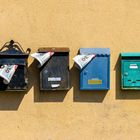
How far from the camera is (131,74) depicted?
16.2ft

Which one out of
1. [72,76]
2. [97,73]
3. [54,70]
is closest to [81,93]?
[72,76]

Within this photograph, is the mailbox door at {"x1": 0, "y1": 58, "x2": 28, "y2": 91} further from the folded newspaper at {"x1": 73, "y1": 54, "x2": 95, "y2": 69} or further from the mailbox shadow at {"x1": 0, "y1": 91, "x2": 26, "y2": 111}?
the folded newspaper at {"x1": 73, "y1": 54, "x2": 95, "y2": 69}

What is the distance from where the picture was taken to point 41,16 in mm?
5000

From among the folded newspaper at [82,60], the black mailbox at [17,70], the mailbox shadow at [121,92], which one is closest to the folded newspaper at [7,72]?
the black mailbox at [17,70]

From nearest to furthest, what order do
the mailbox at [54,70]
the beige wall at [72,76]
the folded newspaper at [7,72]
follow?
1. the folded newspaper at [7,72]
2. the mailbox at [54,70]
3. the beige wall at [72,76]

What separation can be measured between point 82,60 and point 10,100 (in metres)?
0.94

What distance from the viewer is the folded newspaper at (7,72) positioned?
4766mm

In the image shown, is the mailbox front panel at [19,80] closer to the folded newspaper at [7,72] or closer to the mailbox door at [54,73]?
the folded newspaper at [7,72]

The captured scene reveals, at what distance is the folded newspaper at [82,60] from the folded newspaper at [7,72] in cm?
67

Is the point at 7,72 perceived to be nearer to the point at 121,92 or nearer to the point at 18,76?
the point at 18,76

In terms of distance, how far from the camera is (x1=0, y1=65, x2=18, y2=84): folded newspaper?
477 centimetres

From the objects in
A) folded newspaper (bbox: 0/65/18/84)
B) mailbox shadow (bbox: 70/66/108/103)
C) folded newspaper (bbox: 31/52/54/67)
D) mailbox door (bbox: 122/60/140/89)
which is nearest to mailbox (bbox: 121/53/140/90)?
mailbox door (bbox: 122/60/140/89)

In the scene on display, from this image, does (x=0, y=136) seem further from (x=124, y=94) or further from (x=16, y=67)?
(x=124, y=94)

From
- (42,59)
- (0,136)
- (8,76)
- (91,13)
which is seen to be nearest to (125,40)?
(91,13)
